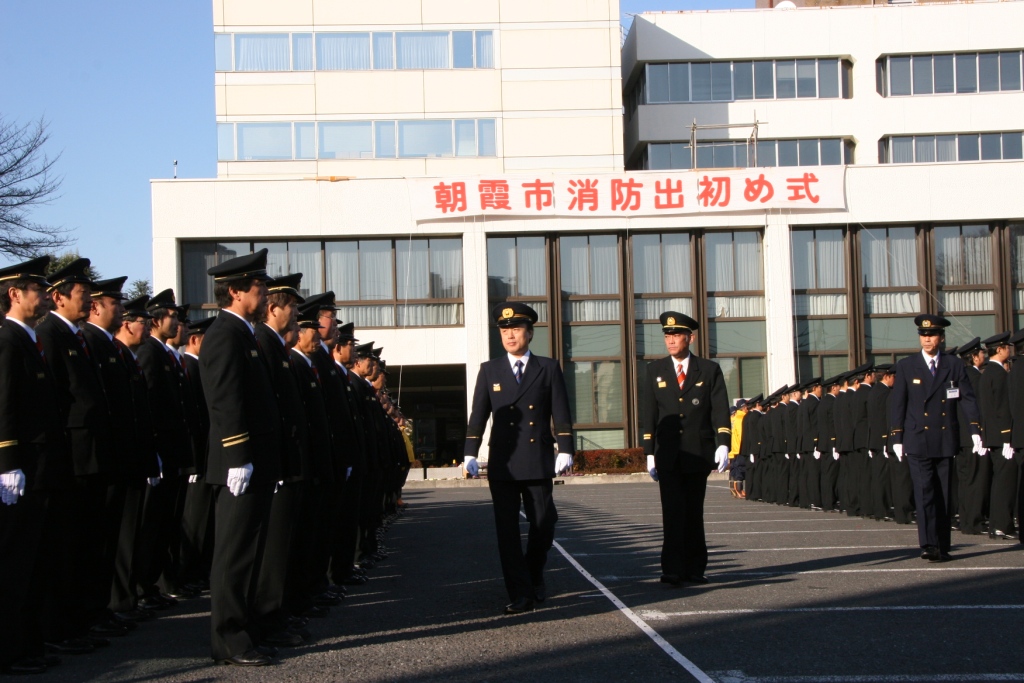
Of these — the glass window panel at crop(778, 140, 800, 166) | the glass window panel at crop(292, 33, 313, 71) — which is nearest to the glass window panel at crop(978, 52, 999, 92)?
the glass window panel at crop(778, 140, 800, 166)

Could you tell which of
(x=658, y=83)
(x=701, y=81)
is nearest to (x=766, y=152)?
(x=701, y=81)

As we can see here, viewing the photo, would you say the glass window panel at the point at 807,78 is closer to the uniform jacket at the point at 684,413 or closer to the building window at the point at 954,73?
the building window at the point at 954,73

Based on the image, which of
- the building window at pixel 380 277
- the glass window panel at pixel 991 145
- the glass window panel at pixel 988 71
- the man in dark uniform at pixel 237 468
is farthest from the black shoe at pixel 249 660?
the glass window panel at pixel 988 71

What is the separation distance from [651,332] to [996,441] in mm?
24750

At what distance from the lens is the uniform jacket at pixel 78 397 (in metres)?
7.69

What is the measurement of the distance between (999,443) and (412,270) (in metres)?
25.8

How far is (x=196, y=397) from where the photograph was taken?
10508 millimetres

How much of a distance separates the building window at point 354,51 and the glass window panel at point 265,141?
1.79 meters

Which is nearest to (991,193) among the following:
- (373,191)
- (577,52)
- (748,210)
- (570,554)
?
(748,210)

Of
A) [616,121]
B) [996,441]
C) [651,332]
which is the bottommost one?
[996,441]

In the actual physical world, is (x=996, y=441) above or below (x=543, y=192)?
below

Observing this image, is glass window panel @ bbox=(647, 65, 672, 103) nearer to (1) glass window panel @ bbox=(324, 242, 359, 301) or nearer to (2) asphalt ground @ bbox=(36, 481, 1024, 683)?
(1) glass window panel @ bbox=(324, 242, 359, 301)

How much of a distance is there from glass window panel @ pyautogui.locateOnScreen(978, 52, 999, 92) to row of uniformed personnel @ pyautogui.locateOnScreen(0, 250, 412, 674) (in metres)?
39.2

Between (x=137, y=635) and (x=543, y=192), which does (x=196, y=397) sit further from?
(x=543, y=192)
